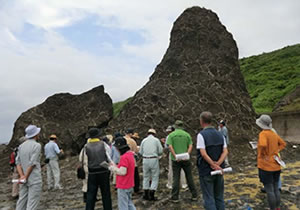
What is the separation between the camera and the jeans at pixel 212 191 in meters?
4.92

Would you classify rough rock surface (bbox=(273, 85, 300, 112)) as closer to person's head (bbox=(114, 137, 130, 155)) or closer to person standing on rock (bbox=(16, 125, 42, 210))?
person's head (bbox=(114, 137, 130, 155))

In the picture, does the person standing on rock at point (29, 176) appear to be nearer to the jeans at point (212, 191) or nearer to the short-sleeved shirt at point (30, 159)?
the short-sleeved shirt at point (30, 159)

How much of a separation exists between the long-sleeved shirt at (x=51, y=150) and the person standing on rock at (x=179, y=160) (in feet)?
16.3

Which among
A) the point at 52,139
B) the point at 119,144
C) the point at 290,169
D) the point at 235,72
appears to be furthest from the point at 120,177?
the point at 235,72

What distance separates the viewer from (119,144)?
554cm

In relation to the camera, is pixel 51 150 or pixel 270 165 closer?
pixel 270 165

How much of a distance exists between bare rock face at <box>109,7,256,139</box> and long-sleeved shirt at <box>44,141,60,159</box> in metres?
5.18

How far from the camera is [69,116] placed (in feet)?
63.8

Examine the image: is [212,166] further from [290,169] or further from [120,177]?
[290,169]

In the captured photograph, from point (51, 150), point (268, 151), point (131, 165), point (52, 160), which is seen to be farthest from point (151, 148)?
point (52, 160)

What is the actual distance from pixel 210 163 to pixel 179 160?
2216mm

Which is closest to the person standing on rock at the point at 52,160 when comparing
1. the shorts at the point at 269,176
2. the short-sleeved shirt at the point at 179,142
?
the short-sleeved shirt at the point at 179,142

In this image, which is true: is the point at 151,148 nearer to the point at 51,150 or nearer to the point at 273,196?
the point at 273,196

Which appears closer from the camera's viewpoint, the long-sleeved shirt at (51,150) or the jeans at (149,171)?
the jeans at (149,171)
